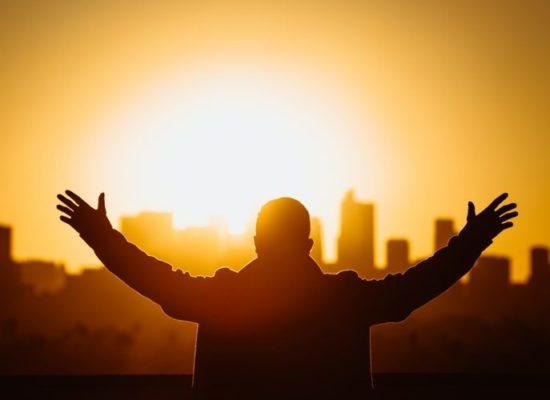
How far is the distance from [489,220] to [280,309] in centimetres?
127

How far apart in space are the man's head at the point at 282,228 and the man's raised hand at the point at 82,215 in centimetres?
80

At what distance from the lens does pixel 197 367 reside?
430 centimetres

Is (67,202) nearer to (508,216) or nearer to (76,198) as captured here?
(76,198)

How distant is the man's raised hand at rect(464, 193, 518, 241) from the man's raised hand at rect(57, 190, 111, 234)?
1908 mm

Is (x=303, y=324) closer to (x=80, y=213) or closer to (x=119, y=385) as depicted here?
(x=80, y=213)

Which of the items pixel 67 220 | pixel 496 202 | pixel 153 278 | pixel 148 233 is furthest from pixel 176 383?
pixel 148 233

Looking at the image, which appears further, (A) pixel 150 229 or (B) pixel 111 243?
(A) pixel 150 229

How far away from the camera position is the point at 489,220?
15.6 ft

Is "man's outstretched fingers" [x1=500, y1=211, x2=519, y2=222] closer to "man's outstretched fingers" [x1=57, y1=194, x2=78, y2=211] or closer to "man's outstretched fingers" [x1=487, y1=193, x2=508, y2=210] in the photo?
"man's outstretched fingers" [x1=487, y1=193, x2=508, y2=210]

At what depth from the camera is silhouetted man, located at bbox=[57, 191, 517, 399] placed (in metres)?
4.29

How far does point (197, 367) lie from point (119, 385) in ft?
17.6

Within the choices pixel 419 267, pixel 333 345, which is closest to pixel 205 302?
pixel 333 345

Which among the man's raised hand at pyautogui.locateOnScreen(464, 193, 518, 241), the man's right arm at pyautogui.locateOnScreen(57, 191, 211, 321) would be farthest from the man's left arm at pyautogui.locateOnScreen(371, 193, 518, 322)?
the man's right arm at pyautogui.locateOnScreen(57, 191, 211, 321)

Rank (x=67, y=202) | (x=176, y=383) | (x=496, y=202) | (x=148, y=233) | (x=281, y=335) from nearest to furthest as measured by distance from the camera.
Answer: (x=281, y=335) → (x=67, y=202) → (x=496, y=202) → (x=176, y=383) → (x=148, y=233)
